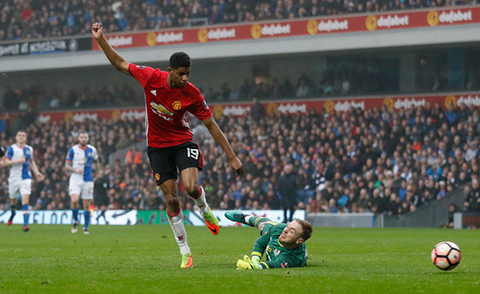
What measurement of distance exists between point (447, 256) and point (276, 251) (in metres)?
1.87

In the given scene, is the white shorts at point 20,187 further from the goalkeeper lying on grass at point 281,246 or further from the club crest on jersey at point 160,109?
the goalkeeper lying on grass at point 281,246

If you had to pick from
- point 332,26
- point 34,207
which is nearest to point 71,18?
point 34,207

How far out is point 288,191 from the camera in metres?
22.3

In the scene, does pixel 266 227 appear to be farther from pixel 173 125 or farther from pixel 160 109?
pixel 160 109

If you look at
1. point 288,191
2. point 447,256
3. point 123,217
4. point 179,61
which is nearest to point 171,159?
point 179,61

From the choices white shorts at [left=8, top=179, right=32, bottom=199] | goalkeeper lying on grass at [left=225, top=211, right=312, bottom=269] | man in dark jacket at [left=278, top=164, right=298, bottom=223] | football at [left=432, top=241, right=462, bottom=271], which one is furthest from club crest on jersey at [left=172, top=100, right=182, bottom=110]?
man in dark jacket at [left=278, top=164, right=298, bottom=223]

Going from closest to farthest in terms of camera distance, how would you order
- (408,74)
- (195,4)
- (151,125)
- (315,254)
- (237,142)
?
1. (151,125)
2. (315,254)
3. (237,142)
4. (408,74)
5. (195,4)

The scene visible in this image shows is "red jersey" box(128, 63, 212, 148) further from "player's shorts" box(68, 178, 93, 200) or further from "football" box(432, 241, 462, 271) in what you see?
"player's shorts" box(68, 178, 93, 200)

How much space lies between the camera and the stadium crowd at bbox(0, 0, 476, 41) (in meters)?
27.5

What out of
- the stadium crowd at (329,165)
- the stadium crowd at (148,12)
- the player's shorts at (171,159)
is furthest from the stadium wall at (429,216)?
the player's shorts at (171,159)

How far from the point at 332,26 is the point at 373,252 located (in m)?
18.2

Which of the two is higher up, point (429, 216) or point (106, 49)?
point (106, 49)

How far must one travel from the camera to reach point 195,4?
31.1 m

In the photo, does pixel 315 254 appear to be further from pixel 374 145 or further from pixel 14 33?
pixel 14 33
